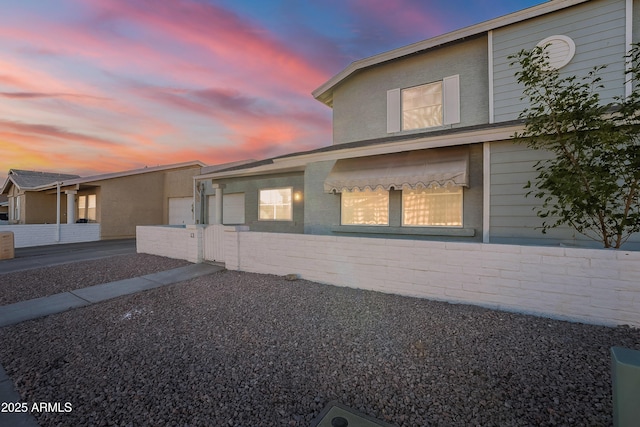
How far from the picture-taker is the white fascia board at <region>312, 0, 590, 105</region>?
24.9 feet

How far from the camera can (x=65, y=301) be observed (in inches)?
237

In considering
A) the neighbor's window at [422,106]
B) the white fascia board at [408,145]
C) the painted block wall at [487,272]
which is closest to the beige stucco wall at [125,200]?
the white fascia board at [408,145]

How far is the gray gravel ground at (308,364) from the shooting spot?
8.43 ft

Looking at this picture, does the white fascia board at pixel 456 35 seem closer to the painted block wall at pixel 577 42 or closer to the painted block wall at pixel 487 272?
the painted block wall at pixel 577 42

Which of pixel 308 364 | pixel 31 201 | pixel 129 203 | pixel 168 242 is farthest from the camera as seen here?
pixel 31 201

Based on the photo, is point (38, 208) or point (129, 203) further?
point (38, 208)

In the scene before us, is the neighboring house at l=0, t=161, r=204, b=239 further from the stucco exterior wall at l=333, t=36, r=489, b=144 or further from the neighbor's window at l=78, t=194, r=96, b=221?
the stucco exterior wall at l=333, t=36, r=489, b=144

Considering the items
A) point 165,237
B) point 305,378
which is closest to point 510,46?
point 305,378

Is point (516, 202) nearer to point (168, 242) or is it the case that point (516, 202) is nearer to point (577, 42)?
point (577, 42)

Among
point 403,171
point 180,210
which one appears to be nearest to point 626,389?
point 403,171

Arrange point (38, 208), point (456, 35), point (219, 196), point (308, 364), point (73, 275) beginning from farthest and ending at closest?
point (38, 208) < point (219, 196) < point (456, 35) < point (73, 275) < point (308, 364)

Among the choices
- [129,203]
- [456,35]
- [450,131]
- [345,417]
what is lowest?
[345,417]

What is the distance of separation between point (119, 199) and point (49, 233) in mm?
4314

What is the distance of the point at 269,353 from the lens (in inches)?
145
